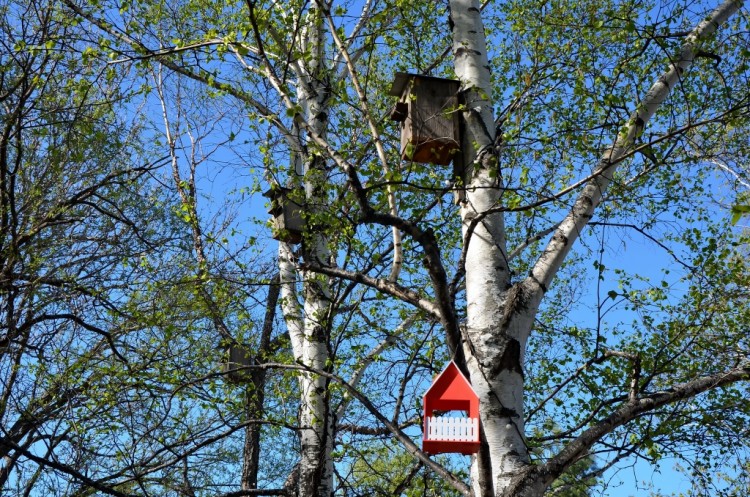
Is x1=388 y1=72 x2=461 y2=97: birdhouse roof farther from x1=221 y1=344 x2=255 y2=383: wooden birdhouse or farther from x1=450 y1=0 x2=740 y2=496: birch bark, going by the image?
x1=221 y1=344 x2=255 y2=383: wooden birdhouse

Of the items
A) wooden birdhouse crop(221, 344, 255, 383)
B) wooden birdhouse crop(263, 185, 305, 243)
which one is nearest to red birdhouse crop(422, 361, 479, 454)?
wooden birdhouse crop(263, 185, 305, 243)

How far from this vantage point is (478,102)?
450 cm

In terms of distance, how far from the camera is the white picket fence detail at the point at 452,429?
3203 millimetres

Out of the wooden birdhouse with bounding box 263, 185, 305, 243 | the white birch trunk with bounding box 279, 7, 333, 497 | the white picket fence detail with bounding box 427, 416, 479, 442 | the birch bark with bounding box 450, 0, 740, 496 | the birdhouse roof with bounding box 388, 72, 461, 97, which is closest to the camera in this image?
the white picket fence detail with bounding box 427, 416, 479, 442

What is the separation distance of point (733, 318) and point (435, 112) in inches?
160

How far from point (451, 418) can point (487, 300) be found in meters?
0.82

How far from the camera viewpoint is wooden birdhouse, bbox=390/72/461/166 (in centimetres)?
450

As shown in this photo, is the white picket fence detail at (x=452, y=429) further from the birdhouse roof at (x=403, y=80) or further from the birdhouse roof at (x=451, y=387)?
the birdhouse roof at (x=403, y=80)

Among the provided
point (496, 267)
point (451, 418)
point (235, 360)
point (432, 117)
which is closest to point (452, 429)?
point (451, 418)

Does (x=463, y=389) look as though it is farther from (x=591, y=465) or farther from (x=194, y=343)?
(x=591, y=465)

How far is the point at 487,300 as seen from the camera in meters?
3.86

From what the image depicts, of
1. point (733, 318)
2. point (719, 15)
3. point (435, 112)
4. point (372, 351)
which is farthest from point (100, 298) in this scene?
point (733, 318)

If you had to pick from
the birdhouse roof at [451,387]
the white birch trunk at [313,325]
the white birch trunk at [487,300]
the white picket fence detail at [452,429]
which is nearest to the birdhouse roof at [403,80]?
the white birch trunk at [487,300]

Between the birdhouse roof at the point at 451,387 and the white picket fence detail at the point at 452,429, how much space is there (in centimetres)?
10
